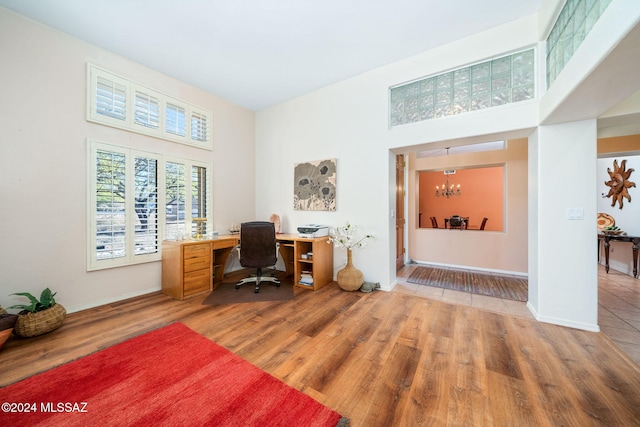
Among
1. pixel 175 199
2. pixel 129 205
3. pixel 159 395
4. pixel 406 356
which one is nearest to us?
pixel 159 395

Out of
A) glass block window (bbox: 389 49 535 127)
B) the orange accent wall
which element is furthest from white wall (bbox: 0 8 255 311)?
the orange accent wall

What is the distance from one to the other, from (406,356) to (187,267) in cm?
294

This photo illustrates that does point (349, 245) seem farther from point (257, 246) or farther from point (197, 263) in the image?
point (197, 263)

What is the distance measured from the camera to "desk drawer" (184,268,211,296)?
3.21 meters

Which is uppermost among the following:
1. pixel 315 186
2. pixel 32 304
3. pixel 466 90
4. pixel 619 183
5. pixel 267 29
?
pixel 267 29

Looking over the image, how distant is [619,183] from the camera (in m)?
4.89

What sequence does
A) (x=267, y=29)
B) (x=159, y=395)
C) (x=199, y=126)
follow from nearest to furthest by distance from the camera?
1. (x=159, y=395)
2. (x=267, y=29)
3. (x=199, y=126)

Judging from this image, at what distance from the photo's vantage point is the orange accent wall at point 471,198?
7840 millimetres

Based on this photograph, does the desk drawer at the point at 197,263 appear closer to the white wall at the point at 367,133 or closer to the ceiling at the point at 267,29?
the white wall at the point at 367,133

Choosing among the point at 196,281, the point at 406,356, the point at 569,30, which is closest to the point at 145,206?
the point at 196,281

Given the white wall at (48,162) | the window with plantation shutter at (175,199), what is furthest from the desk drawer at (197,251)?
the white wall at (48,162)

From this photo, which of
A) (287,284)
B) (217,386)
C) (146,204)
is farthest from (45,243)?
(287,284)

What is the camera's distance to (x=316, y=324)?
8.06ft

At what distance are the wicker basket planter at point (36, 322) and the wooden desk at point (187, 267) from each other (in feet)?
3.60
